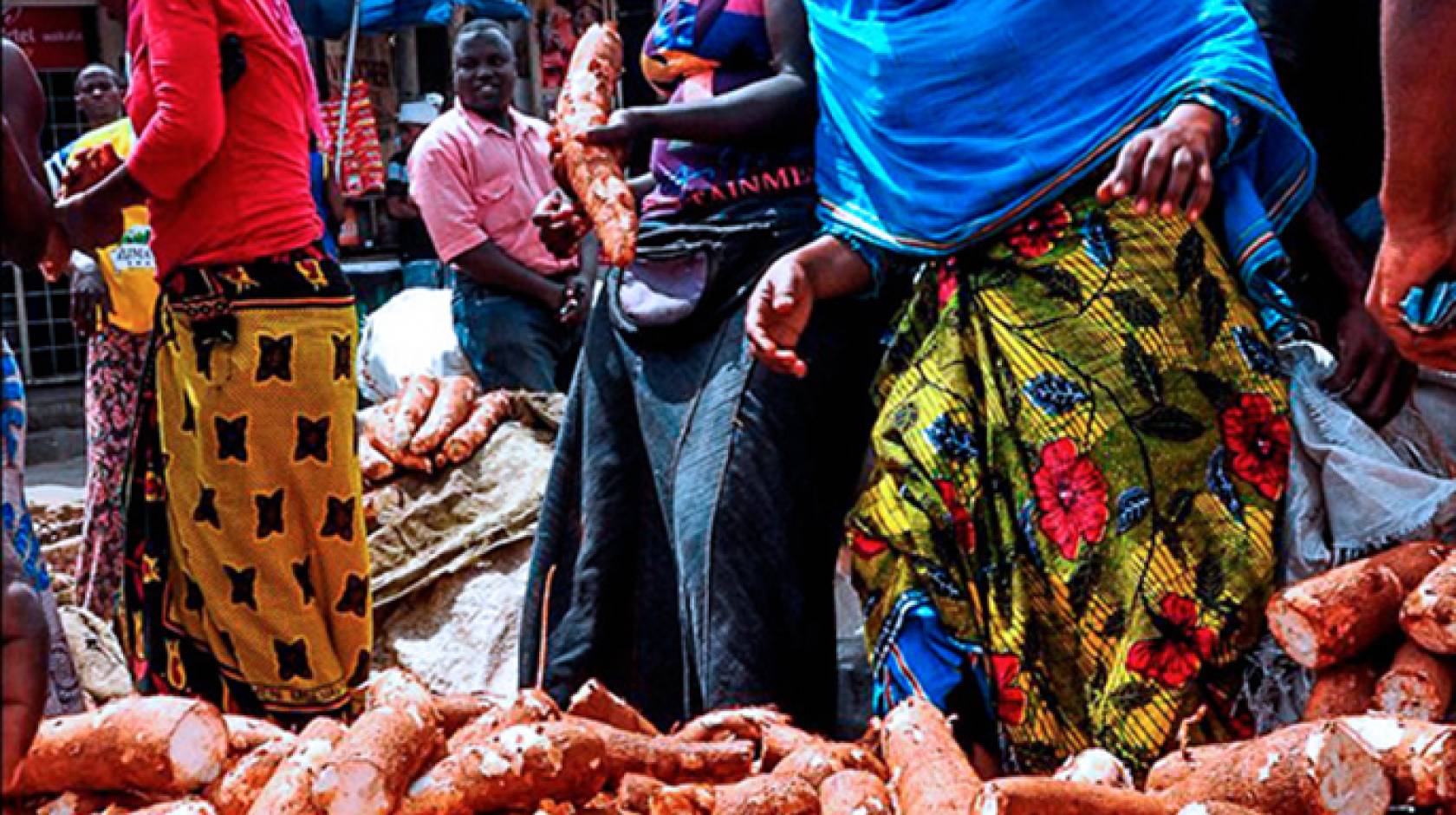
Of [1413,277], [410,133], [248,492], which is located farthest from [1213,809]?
[410,133]

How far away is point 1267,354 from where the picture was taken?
277 centimetres

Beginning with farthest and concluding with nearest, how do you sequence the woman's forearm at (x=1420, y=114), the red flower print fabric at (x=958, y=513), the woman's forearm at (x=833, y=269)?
the woman's forearm at (x=833, y=269) → the red flower print fabric at (x=958, y=513) → the woman's forearm at (x=1420, y=114)

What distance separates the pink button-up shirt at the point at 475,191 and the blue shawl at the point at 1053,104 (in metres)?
3.11

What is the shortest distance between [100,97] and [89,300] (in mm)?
1398

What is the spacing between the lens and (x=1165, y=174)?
101 inches

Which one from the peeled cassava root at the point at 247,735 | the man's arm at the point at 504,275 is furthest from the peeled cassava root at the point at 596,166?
the man's arm at the point at 504,275

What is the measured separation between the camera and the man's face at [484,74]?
20.3 feet

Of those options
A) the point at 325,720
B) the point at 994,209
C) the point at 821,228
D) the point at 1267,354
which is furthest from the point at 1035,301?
the point at 325,720

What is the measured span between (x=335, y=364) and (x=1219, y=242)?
1979mm

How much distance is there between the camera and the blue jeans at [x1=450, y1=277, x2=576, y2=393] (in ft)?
19.6

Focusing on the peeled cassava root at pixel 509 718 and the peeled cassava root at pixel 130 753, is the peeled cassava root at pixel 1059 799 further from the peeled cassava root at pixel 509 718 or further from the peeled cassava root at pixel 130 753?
the peeled cassava root at pixel 130 753

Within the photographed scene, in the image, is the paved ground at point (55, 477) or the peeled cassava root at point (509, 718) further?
the paved ground at point (55, 477)

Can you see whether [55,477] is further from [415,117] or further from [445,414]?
[445,414]

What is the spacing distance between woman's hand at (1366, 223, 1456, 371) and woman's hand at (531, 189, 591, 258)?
69.6 inches
